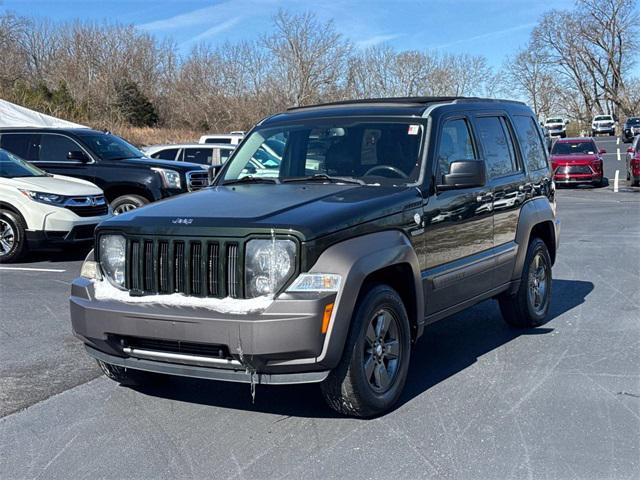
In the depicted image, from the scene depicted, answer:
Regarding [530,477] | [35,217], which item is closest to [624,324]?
[530,477]

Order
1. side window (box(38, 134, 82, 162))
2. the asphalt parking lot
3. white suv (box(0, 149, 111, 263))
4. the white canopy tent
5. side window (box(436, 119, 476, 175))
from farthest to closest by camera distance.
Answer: the white canopy tent → side window (box(38, 134, 82, 162)) → white suv (box(0, 149, 111, 263)) → side window (box(436, 119, 476, 175)) → the asphalt parking lot

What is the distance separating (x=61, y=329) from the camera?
7074 mm

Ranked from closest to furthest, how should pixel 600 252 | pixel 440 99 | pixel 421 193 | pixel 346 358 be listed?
pixel 346 358 < pixel 421 193 < pixel 440 99 < pixel 600 252

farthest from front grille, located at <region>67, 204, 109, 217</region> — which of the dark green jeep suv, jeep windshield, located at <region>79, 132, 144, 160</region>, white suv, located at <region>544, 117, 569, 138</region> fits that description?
white suv, located at <region>544, 117, 569, 138</region>

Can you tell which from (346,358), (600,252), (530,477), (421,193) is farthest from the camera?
(600,252)

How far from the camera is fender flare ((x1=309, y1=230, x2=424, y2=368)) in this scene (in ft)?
14.2

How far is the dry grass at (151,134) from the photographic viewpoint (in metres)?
43.2

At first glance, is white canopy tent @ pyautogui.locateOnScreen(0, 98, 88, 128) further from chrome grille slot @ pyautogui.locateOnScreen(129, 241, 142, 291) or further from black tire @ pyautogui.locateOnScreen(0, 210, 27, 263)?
chrome grille slot @ pyautogui.locateOnScreen(129, 241, 142, 291)

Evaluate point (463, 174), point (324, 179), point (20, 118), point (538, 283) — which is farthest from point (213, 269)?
point (20, 118)

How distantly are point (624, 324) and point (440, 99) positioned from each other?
2.82 m

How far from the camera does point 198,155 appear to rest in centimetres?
1827

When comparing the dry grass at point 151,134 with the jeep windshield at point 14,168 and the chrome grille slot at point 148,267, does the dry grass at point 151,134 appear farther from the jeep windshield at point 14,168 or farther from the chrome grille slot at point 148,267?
the chrome grille slot at point 148,267

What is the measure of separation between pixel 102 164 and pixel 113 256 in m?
8.66

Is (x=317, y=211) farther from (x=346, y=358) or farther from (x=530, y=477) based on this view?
(x=530, y=477)
